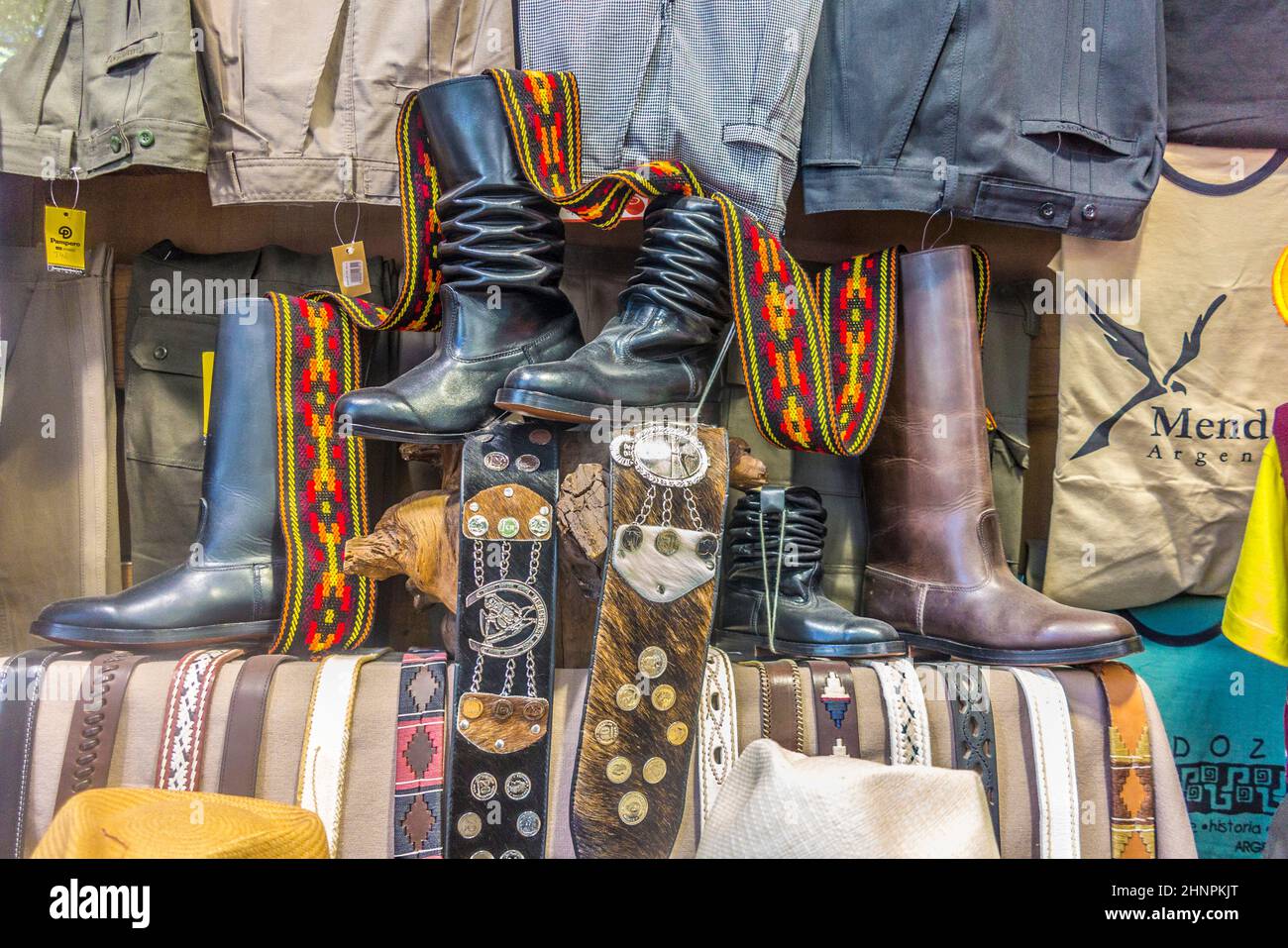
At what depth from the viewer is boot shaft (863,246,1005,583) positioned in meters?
1.43

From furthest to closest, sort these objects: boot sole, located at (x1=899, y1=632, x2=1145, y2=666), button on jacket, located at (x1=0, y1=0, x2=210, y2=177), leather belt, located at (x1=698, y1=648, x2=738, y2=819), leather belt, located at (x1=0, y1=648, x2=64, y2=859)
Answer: button on jacket, located at (x1=0, y1=0, x2=210, y2=177) < boot sole, located at (x1=899, y1=632, x2=1145, y2=666) < leather belt, located at (x1=698, y1=648, x2=738, y2=819) < leather belt, located at (x1=0, y1=648, x2=64, y2=859)

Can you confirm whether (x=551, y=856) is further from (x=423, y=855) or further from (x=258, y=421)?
(x=258, y=421)

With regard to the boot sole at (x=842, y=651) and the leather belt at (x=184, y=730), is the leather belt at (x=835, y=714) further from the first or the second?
the leather belt at (x=184, y=730)

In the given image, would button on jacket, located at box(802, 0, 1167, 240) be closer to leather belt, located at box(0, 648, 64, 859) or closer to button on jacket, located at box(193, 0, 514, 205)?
button on jacket, located at box(193, 0, 514, 205)

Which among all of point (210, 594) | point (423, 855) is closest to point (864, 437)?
point (423, 855)

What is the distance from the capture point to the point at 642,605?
116cm

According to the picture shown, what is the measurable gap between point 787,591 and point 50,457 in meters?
1.26

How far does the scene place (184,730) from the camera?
3.67 ft

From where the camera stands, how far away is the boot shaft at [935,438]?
1.43 metres

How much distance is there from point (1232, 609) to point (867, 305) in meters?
0.76

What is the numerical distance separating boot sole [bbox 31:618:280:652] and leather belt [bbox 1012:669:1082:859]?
106 cm

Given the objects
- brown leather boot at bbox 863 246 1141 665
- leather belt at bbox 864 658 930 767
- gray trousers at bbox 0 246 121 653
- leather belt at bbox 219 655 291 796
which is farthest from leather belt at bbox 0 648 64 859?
brown leather boot at bbox 863 246 1141 665

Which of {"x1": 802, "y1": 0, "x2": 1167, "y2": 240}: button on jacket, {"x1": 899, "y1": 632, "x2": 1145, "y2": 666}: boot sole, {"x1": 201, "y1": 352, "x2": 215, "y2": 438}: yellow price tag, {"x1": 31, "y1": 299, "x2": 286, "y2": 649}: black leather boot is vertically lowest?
{"x1": 899, "y1": 632, "x2": 1145, "y2": 666}: boot sole

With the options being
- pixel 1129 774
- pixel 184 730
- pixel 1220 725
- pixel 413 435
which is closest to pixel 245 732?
pixel 184 730
